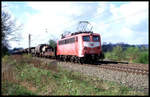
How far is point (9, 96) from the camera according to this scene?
9.57m

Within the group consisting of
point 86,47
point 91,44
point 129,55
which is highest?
point 91,44

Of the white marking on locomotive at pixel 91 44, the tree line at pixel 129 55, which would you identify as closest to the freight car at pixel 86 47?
the white marking on locomotive at pixel 91 44

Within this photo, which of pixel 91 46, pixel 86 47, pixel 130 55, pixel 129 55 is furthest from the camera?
pixel 129 55

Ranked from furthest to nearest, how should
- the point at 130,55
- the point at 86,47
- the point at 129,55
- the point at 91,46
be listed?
the point at 129,55 < the point at 130,55 < the point at 91,46 < the point at 86,47

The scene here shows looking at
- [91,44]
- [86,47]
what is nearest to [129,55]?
[91,44]

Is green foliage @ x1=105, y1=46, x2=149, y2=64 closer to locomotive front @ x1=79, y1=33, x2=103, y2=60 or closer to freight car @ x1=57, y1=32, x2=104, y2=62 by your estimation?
freight car @ x1=57, y1=32, x2=104, y2=62

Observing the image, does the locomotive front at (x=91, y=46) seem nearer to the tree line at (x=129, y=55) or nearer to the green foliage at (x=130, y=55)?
the tree line at (x=129, y=55)

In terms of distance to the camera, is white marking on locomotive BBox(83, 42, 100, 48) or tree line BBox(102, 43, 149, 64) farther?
tree line BBox(102, 43, 149, 64)

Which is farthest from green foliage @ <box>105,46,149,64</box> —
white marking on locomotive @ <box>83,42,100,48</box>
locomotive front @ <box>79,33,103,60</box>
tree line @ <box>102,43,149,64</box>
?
white marking on locomotive @ <box>83,42,100,48</box>

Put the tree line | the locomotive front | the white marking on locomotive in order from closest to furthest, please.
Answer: the locomotive front, the white marking on locomotive, the tree line

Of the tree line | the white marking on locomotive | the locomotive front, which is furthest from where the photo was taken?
the tree line

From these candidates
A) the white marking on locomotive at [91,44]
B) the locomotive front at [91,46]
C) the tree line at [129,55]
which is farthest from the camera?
the tree line at [129,55]

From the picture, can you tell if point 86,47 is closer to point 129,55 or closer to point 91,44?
point 91,44

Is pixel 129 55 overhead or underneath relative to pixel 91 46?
underneath
